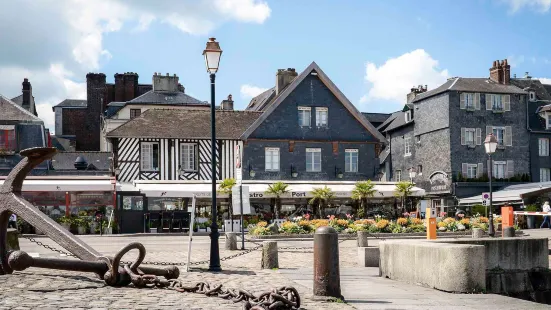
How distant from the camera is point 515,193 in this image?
1763 inches

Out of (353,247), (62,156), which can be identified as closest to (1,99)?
(62,156)

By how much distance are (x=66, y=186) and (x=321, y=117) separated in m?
15.3

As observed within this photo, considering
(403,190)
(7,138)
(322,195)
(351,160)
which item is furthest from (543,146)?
(7,138)

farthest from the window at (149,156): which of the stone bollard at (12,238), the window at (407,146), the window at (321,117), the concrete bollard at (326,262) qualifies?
the concrete bollard at (326,262)

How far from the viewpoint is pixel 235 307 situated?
749cm

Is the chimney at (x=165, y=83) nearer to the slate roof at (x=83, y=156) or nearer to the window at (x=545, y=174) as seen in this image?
the slate roof at (x=83, y=156)

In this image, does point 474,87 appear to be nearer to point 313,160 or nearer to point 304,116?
point 304,116

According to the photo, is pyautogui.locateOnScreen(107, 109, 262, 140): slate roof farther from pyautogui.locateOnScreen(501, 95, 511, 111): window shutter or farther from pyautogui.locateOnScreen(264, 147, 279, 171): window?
pyautogui.locateOnScreen(501, 95, 511, 111): window shutter

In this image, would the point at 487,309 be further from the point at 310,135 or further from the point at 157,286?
the point at 310,135

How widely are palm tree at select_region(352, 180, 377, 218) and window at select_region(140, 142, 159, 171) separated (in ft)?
34.4

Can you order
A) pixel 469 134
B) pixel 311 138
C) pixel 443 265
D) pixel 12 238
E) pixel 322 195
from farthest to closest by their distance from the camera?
pixel 469 134 → pixel 311 138 → pixel 322 195 → pixel 12 238 → pixel 443 265

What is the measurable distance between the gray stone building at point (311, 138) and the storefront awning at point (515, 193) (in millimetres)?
8257

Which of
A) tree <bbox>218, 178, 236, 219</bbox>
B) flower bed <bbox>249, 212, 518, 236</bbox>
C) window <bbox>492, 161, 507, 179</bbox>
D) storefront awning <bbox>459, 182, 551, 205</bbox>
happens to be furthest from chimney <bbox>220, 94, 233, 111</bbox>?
flower bed <bbox>249, 212, 518, 236</bbox>

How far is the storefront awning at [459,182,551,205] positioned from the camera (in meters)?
43.2
